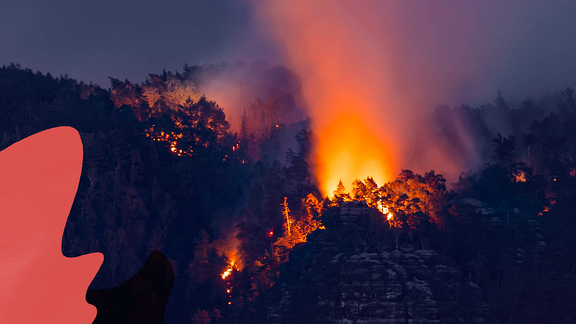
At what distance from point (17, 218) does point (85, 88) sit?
98836 millimetres

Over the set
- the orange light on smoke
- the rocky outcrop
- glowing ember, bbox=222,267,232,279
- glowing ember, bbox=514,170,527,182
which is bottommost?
the rocky outcrop

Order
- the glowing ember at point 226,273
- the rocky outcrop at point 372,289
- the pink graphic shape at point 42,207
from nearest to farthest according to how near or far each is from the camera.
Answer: the pink graphic shape at point 42,207 < the rocky outcrop at point 372,289 < the glowing ember at point 226,273

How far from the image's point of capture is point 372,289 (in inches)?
2301

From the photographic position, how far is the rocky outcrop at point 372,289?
57.7 metres

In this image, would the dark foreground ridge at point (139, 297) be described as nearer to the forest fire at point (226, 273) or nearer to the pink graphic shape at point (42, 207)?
the pink graphic shape at point (42, 207)

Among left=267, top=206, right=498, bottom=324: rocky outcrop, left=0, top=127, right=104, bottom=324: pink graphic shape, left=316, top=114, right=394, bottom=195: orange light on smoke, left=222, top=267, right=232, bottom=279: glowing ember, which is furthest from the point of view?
left=316, top=114, right=394, bottom=195: orange light on smoke

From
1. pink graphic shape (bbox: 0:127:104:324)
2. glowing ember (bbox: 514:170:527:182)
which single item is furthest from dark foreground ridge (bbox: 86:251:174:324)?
glowing ember (bbox: 514:170:527:182)

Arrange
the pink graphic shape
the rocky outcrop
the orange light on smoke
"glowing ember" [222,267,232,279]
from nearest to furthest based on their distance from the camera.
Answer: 1. the pink graphic shape
2. the rocky outcrop
3. "glowing ember" [222,267,232,279]
4. the orange light on smoke

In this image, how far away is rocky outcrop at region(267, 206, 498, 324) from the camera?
2271 inches

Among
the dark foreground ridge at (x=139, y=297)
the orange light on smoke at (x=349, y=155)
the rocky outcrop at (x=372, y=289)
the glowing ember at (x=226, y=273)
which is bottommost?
the dark foreground ridge at (x=139, y=297)

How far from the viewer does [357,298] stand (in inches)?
2293

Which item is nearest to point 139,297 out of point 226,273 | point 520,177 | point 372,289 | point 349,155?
point 372,289

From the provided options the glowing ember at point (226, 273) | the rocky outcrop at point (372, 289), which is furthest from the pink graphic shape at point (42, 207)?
the glowing ember at point (226, 273)

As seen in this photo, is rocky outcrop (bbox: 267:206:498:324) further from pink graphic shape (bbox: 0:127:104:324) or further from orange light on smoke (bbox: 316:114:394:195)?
pink graphic shape (bbox: 0:127:104:324)
